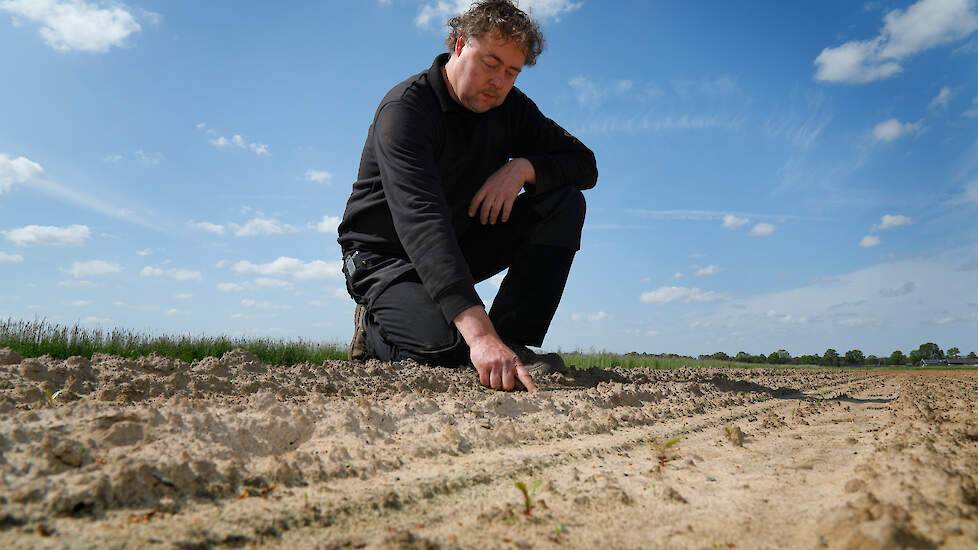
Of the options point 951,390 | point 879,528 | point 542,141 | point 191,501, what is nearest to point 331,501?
point 191,501

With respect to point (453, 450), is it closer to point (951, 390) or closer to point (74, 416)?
point (74, 416)

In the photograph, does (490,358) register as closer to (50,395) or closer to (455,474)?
(455,474)

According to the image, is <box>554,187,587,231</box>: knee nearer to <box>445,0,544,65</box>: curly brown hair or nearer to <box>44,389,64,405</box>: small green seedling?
<box>445,0,544,65</box>: curly brown hair

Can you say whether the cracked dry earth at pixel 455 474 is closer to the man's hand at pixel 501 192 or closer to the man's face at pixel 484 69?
the man's hand at pixel 501 192

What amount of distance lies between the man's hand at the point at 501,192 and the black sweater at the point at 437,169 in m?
0.14

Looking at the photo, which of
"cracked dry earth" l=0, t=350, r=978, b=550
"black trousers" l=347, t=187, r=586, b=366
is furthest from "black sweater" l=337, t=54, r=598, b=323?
"cracked dry earth" l=0, t=350, r=978, b=550

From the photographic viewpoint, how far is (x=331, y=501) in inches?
43.8

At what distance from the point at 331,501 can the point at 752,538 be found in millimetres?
774

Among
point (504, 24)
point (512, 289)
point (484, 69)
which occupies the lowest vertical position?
point (512, 289)

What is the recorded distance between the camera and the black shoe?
343 cm

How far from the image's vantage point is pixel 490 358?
2.10m

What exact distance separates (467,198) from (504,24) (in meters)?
0.99

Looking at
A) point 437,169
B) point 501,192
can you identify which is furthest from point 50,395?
point 501,192

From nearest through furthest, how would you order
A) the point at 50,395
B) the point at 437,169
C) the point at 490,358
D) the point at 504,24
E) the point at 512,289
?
the point at 50,395
the point at 490,358
the point at 504,24
the point at 437,169
the point at 512,289
